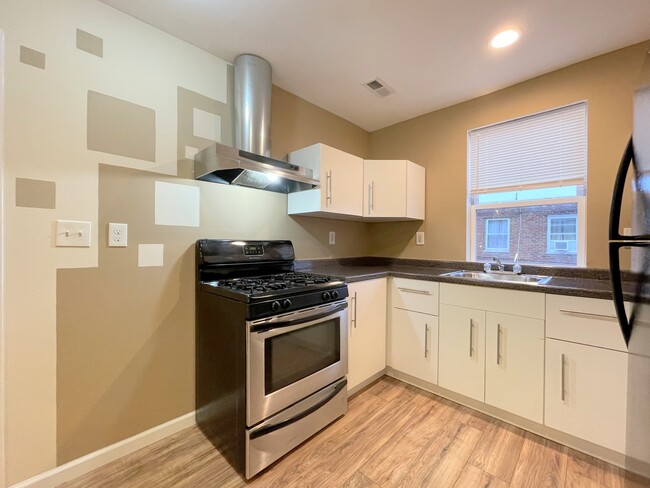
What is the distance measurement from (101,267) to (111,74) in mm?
1041

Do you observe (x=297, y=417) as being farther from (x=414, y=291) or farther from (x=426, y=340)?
(x=414, y=291)

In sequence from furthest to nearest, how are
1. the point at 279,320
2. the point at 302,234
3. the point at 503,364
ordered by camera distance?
1. the point at 302,234
2. the point at 503,364
3. the point at 279,320

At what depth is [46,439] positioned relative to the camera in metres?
1.29

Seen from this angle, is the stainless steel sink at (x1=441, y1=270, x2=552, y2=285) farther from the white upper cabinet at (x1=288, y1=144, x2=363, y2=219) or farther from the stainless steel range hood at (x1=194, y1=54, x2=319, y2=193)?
the stainless steel range hood at (x1=194, y1=54, x2=319, y2=193)

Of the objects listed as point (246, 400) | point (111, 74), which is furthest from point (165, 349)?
point (111, 74)

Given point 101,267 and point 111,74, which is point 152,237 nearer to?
point 101,267

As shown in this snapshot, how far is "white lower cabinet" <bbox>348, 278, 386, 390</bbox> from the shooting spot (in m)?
2.02

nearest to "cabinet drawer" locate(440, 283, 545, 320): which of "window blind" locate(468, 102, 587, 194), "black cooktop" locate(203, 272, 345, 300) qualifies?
"black cooktop" locate(203, 272, 345, 300)

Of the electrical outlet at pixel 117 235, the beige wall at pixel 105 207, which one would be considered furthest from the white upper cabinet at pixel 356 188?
the electrical outlet at pixel 117 235

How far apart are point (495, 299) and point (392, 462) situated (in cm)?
116

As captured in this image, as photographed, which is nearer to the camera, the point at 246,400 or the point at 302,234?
the point at 246,400

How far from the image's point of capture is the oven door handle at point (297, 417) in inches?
53.4

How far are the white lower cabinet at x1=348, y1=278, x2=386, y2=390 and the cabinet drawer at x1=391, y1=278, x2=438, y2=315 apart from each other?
107 mm

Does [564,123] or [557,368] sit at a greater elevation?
[564,123]
